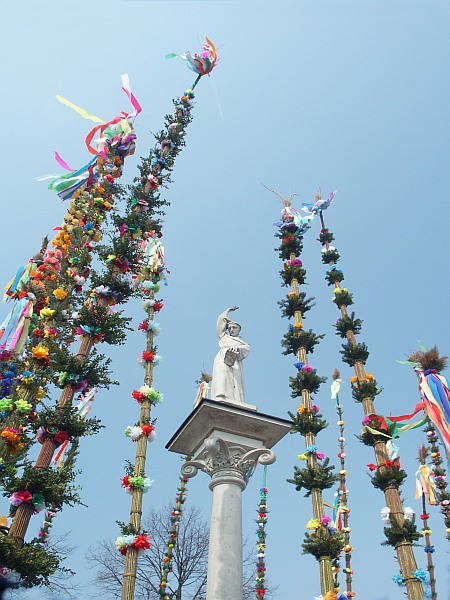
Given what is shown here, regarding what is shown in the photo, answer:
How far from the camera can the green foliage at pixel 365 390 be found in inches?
571

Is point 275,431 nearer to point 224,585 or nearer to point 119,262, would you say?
point 224,585

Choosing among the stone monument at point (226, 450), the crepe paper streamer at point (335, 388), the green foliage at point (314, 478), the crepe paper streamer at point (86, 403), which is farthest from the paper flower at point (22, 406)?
the crepe paper streamer at point (335, 388)

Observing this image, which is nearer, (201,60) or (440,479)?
(440,479)

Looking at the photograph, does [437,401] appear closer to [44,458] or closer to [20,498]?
[44,458]

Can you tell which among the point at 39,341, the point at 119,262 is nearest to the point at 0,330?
the point at 39,341

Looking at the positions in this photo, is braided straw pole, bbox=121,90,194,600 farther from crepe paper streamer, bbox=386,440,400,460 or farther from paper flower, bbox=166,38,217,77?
crepe paper streamer, bbox=386,440,400,460

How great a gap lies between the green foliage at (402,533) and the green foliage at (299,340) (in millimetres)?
5601

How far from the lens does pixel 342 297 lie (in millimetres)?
17359

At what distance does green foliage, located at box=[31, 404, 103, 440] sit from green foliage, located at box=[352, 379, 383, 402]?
7.92 m

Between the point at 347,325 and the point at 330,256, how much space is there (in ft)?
11.3

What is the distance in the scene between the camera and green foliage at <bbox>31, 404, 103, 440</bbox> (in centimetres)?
980

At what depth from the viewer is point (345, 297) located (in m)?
17.3

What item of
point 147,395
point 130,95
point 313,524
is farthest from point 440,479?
point 130,95

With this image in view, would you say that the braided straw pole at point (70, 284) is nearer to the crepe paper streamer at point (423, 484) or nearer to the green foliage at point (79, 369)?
the green foliage at point (79, 369)
